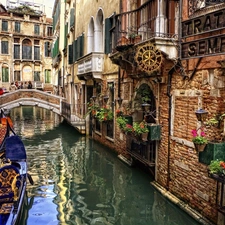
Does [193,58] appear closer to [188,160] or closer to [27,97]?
[188,160]

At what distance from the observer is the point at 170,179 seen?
6203mm

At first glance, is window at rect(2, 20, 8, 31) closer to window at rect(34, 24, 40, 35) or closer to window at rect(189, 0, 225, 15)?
window at rect(34, 24, 40, 35)

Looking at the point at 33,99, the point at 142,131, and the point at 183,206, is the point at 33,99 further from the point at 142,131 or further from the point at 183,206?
the point at 183,206

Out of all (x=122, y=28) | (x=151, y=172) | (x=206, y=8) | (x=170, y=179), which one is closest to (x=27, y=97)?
(x=122, y=28)

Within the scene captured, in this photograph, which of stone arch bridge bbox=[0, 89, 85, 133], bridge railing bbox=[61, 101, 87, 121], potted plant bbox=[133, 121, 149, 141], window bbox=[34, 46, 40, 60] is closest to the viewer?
potted plant bbox=[133, 121, 149, 141]

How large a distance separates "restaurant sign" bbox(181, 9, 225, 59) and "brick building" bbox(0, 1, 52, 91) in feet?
87.8

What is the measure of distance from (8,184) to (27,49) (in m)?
30.2

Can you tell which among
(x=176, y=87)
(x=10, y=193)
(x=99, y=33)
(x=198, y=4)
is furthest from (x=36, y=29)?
(x=10, y=193)

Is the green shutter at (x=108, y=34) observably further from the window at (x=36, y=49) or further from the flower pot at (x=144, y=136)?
the window at (x=36, y=49)

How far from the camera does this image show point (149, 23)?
730 centimetres

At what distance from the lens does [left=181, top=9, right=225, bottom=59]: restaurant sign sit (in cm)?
458

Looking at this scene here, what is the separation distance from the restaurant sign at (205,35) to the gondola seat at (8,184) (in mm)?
3561

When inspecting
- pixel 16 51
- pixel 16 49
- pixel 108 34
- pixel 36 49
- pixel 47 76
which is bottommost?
pixel 47 76

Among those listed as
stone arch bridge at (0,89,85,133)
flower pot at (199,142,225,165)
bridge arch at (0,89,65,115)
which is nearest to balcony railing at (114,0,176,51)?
flower pot at (199,142,225,165)
